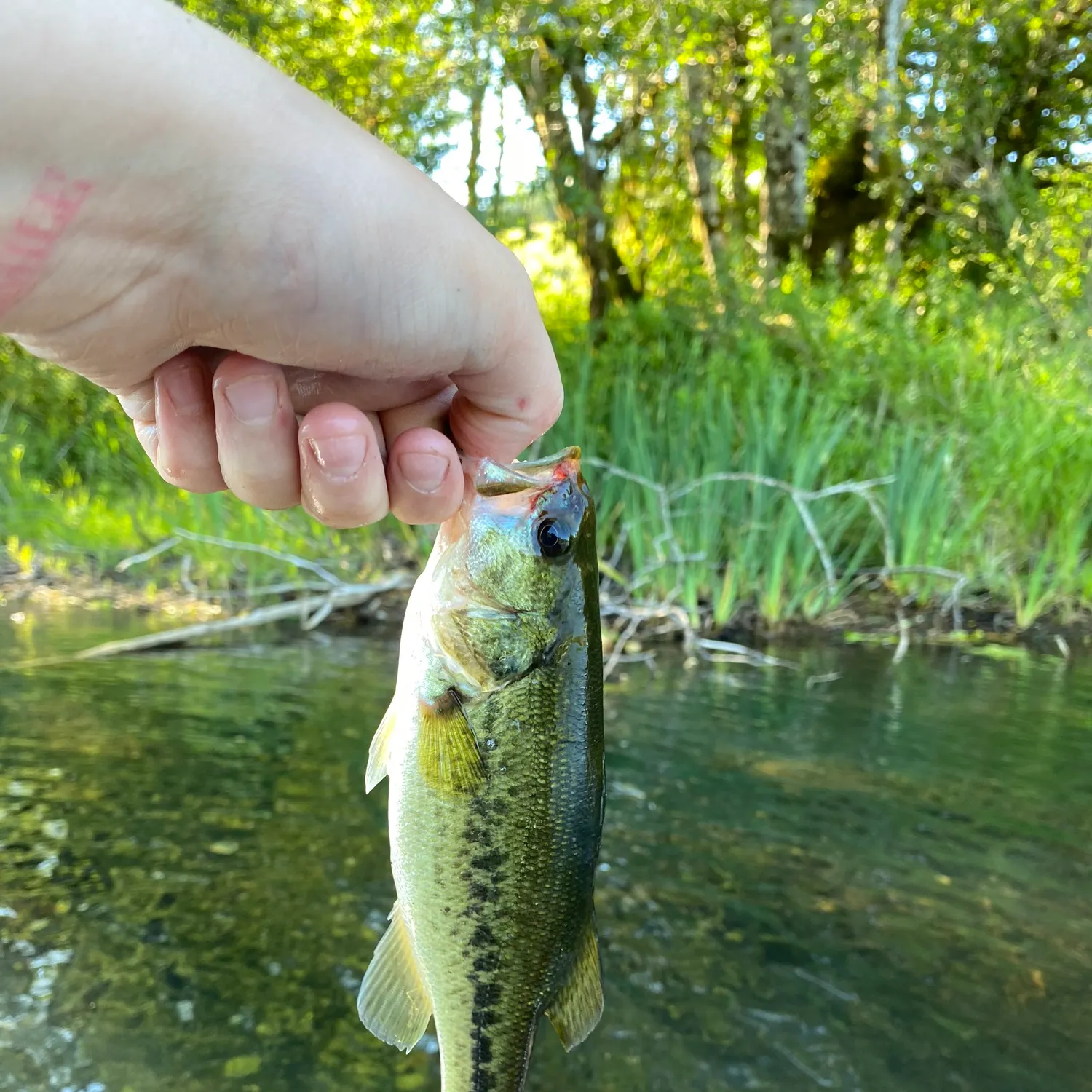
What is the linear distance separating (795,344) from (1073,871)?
5.35 metres

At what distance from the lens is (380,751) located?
173 cm

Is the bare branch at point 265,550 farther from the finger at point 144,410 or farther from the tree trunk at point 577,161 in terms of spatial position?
the tree trunk at point 577,161

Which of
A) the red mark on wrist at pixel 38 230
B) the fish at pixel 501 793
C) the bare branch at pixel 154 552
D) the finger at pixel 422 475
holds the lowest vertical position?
the bare branch at pixel 154 552

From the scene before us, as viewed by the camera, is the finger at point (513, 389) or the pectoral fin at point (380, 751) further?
the pectoral fin at point (380, 751)

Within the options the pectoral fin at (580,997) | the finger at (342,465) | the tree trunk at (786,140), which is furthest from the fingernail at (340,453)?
the tree trunk at (786,140)

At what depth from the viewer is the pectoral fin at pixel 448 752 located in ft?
5.09

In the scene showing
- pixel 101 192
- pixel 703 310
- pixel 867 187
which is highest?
pixel 867 187

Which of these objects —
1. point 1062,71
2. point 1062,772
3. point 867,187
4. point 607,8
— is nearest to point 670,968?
point 1062,772

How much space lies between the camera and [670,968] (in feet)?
8.07

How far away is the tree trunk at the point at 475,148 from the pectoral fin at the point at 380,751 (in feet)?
19.0

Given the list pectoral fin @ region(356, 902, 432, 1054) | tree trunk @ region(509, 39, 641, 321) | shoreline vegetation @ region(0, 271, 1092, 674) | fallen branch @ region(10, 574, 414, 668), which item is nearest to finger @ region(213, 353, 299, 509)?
pectoral fin @ region(356, 902, 432, 1054)

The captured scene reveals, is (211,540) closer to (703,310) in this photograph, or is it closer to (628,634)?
(628,634)

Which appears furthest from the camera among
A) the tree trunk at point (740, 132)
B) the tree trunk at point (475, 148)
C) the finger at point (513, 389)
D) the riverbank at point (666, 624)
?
the tree trunk at point (740, 132)

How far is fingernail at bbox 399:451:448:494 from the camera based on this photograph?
164cm
